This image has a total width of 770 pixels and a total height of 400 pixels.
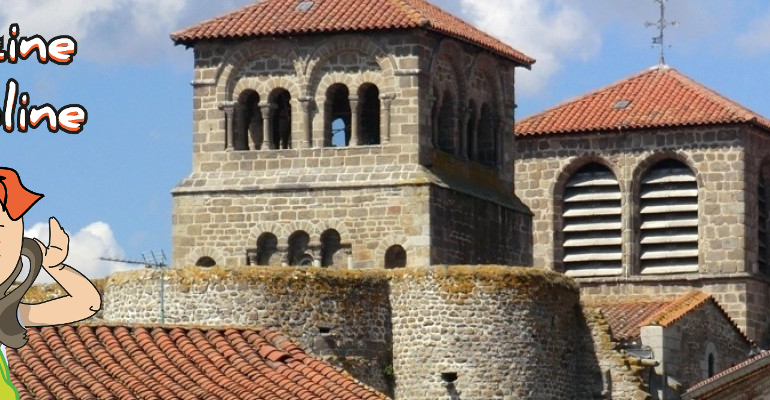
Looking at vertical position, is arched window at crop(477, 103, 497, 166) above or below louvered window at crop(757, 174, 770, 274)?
above

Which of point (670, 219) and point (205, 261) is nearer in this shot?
point (205, 261)

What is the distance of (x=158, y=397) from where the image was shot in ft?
114

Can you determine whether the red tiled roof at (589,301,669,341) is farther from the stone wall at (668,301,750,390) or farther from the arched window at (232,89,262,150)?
the arched window at (232,89,262,150)

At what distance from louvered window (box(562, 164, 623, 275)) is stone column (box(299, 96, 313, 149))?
43.6 feet

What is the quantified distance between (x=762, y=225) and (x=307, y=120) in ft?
53.3

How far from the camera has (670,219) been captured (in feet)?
216

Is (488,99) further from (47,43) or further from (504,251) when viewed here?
(47,43)

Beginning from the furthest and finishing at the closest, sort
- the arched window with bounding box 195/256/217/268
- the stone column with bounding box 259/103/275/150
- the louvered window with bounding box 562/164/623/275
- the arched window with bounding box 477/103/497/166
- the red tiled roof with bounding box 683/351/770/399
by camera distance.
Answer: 1. the louvered window with bounding box 562/164/623/275
2. the arched window with bounding box 477/103/497/166
3. the red tiled roof with bounding box 683/351/770/399
4. the stone column with bounding box 259/103/275/150
5. the arched window with bounding box 195/256/217/268

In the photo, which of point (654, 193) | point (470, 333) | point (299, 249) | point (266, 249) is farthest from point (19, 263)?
point (654, 193)

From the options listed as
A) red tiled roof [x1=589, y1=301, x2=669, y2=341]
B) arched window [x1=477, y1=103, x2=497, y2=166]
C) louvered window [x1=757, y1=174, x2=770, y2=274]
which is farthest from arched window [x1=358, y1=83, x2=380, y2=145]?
louvered window [x1=757, y1=174, x2=770, y2=274]

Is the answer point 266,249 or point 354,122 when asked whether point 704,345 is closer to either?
point 354,122

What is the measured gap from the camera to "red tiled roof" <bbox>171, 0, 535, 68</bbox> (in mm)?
54000

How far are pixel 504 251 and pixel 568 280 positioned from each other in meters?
4.84

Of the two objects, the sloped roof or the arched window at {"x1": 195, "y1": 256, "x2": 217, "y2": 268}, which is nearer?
the arched window at {"x1": 195, "y1": 256, "x2": 217, "y2": 268}
